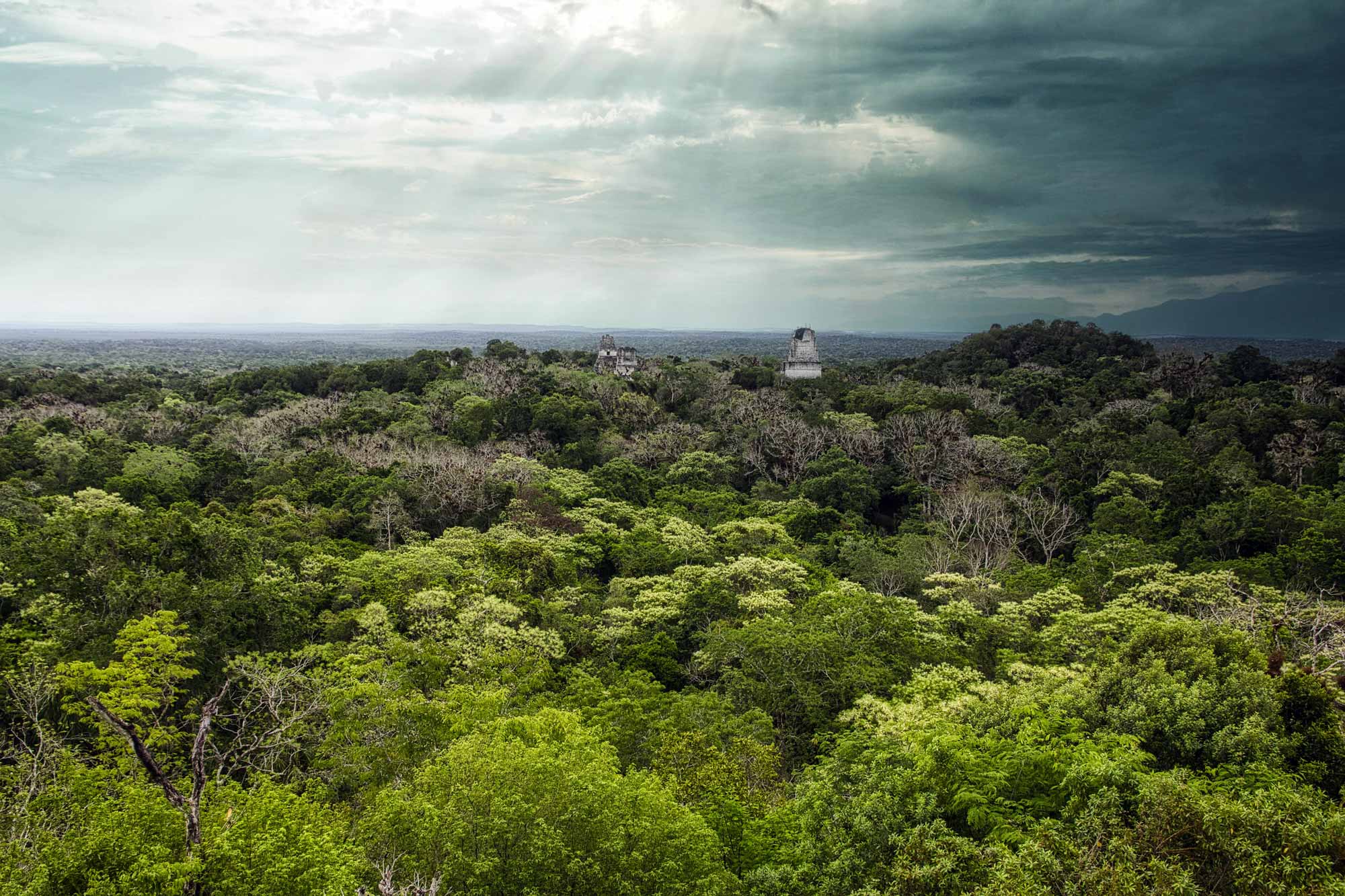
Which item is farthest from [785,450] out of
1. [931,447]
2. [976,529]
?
[976,529]

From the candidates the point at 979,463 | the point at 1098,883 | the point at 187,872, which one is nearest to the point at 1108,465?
the point at 979,463

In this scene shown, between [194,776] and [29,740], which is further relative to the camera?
[29,740]

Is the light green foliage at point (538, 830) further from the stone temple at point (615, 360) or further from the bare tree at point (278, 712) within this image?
the stone temple at point (615, 360)

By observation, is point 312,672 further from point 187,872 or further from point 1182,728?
point 1182,728

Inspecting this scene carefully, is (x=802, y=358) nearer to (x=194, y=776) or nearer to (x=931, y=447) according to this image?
(x=931, y=447)

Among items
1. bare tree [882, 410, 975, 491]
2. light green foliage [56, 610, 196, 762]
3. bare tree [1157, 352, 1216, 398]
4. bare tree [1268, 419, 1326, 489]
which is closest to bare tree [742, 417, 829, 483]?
bare tree [882, 410, 975, 491]
